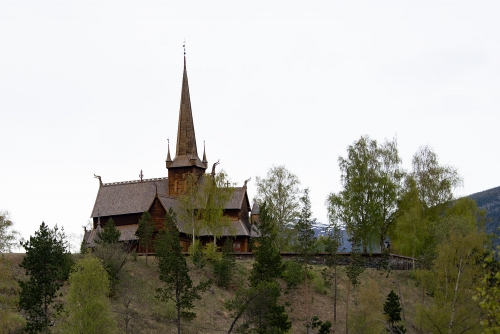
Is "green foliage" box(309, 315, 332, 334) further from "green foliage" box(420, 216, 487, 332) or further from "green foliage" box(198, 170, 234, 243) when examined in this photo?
"green foliage" box(198, 170, 234, 243)

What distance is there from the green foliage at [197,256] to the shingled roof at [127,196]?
1103 centimetres

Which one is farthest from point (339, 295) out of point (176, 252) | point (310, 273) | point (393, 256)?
point (176, 252)

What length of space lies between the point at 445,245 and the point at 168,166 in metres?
35.4

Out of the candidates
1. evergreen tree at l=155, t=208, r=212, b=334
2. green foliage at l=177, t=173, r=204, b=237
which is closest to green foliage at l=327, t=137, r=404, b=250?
green foliage at l=177, t=173, r=204, b=237

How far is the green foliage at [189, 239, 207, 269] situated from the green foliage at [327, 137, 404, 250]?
55.8 ft

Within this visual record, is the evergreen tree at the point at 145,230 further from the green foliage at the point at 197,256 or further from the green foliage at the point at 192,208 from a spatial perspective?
the green foliage at the point at 192,208

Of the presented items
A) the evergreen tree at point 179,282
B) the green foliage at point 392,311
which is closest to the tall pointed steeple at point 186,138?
the evergreen tree at point 179,282

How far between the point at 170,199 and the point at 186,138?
9.34 metres

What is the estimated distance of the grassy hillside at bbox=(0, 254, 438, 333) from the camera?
51406mm

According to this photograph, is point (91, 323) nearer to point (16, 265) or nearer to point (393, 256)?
point (16, 265)

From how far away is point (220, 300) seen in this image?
195 ft

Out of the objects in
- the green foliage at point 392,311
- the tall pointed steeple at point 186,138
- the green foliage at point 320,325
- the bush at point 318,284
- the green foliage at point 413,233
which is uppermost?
the tall pointed steeple at point 186,138

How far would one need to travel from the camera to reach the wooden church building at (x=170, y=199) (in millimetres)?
72500

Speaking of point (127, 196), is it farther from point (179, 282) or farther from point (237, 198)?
point (179, 282)
